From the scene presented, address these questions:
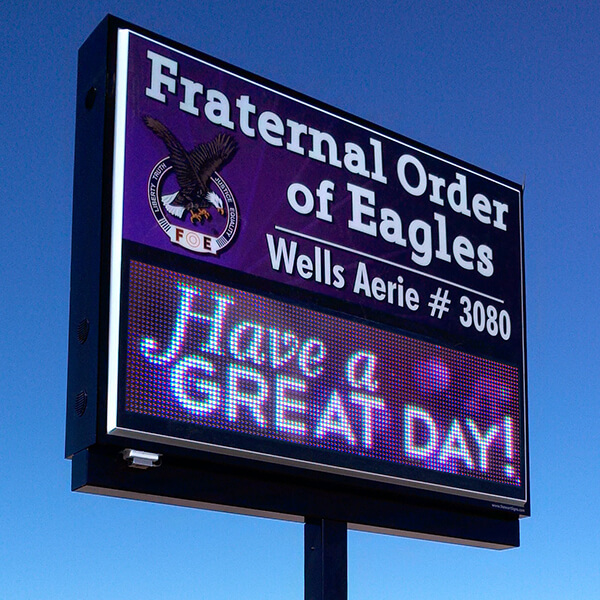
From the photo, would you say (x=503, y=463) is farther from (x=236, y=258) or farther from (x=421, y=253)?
(x=236, y=258)

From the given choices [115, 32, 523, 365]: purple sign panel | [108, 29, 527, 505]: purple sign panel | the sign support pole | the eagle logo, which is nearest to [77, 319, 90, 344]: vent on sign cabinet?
[108, 29, 527, 505]: purple sign panel

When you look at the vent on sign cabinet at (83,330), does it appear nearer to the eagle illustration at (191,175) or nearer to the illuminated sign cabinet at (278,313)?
the illuminated sign cabinet at (278,313)

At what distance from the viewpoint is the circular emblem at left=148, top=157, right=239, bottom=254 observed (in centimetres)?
608

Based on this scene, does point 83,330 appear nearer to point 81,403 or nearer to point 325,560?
point 81,403

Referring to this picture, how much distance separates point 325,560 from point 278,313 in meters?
1.22

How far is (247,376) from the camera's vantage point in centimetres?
612

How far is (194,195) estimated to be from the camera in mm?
6211

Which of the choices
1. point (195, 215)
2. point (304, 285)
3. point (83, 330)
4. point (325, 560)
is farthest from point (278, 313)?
point (325, 560)

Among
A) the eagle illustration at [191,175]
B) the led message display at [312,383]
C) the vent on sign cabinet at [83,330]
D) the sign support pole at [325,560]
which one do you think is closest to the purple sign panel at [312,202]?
the eagle illustration at [191,175]

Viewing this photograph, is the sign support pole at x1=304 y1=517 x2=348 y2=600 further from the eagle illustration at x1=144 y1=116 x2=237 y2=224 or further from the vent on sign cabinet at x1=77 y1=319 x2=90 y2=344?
the eagle illustration at x1=144 y1=116 x2=237 y2=224

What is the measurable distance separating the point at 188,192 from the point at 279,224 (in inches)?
22.1

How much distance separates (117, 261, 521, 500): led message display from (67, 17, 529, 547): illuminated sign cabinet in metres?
0.01

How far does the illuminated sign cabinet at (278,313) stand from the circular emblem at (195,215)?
10 millimetres

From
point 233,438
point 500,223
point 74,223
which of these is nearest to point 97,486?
point 233,438
